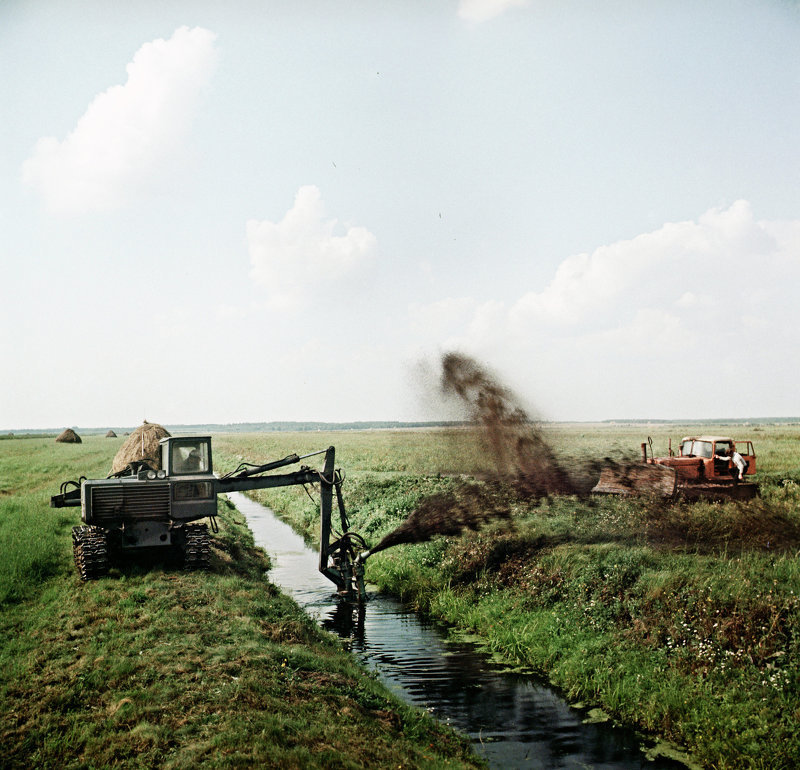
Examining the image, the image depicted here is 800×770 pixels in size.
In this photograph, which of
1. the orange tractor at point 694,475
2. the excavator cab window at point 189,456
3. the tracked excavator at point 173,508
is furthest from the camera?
the orange tractor at point 694,475

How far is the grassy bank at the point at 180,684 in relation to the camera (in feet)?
32.2

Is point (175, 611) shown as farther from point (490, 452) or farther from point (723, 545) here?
point (490, 452)

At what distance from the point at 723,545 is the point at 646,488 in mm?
6348

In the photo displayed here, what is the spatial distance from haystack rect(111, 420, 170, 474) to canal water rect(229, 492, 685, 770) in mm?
17268

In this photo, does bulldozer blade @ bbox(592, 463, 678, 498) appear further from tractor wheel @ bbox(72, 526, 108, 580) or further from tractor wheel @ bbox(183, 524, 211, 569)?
tractor wheel @ bbox(72, 526, 108, 580)

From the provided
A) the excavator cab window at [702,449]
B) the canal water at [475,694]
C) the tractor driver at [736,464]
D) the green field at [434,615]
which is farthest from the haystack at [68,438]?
the tractor driver at [736,464]

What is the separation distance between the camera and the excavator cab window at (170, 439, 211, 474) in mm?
20500

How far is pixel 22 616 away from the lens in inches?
595

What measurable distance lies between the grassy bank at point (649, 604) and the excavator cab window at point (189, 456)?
770 centimetres

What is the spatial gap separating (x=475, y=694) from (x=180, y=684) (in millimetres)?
6279

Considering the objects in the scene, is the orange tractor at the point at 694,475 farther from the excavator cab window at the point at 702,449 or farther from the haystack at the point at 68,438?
the haystack at the point at 68,438

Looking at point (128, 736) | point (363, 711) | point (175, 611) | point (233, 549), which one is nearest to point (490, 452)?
point (233, 549)

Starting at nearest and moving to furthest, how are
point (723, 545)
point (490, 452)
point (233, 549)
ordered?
point (723, 545), point (233, 549), point (490, 452)

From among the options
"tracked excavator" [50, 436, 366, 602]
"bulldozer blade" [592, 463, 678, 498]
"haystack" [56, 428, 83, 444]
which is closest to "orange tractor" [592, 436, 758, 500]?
"bulldozer blade" [592, 463, 678, 498]
